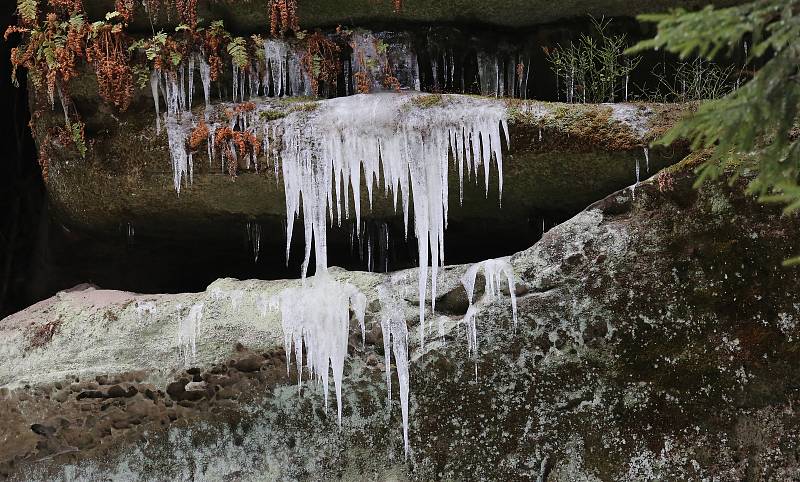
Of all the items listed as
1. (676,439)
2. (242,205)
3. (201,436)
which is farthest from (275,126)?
(676,439)

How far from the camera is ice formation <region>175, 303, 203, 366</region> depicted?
294 inches

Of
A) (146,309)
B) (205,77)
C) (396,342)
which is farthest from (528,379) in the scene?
(205,77)

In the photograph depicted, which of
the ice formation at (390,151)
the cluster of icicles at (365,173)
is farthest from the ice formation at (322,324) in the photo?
the ice formation at (390,151)

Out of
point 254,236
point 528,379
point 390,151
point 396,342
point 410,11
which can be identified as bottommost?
point 528,379

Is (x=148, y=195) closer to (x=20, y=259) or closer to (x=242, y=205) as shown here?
(x=242, y=205)

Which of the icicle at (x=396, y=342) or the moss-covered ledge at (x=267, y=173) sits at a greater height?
the moss-covered ledge at (x=267, y=173)

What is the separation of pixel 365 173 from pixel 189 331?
1.97 metres

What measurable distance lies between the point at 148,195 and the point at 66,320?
1.32m

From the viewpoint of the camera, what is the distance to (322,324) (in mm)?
7312

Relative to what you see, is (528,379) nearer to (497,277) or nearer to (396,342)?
(497,277)

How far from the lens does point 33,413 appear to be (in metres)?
7.50

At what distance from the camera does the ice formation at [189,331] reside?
7.46 m

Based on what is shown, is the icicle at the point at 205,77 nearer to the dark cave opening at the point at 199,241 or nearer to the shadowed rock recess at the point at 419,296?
the shadowed rock recess at the point at 419,296

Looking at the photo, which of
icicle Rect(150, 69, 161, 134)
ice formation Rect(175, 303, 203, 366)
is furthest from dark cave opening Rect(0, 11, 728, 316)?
ice formation Rect(175, 303, 203, 366)
